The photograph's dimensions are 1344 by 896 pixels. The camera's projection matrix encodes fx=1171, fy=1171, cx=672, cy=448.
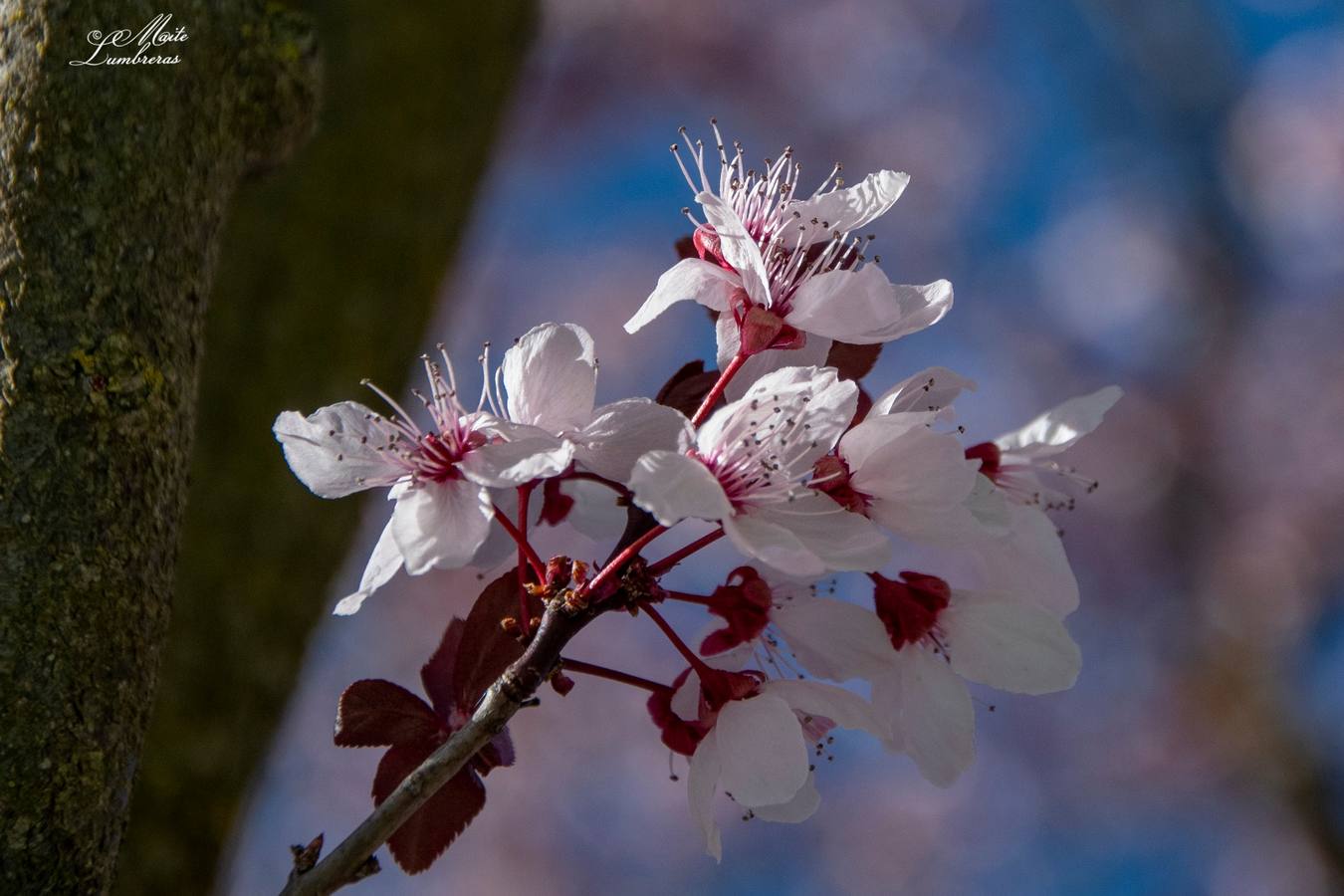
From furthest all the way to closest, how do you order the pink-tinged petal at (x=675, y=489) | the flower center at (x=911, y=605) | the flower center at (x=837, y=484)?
the flower center at (x=911, y=605)
the flower center at (x=837, y=484)
the pink-tinged petal at (x=675, y=489)

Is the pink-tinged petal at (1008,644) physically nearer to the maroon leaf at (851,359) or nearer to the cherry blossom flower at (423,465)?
the maroon leaf at (851,359)

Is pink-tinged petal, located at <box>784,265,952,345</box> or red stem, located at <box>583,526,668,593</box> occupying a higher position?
pink-tinged petal, located at <box>784,265,952,345</box>

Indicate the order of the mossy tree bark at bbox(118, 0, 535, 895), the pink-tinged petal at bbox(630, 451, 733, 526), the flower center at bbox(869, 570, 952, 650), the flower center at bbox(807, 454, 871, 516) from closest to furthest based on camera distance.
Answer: the pink-tinged petal at bbox(630, 451, 733, 526), the flower center at bbox(807, 454, 871, 516), the flower center at bbox(869, 570, 952, 650), the mossy tree bark at bbox(118, 0, 535, 895)

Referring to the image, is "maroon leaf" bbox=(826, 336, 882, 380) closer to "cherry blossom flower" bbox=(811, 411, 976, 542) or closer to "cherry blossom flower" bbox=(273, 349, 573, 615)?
"cherry blossom flower" bbox=(811, 411, 976, 542)

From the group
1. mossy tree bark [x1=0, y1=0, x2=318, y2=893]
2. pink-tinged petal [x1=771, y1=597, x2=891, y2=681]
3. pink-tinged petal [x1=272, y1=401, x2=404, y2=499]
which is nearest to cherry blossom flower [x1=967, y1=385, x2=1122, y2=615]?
pink-tinged petal [x1=771, y1=597, x2=891, y2=681]

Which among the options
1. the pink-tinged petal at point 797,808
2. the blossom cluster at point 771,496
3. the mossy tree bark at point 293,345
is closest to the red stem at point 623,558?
the blossom cluster at point 771,496

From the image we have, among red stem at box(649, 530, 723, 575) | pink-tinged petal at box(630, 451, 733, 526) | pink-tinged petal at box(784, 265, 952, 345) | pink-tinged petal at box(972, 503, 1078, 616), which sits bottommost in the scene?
pink-tinged petal at box(972, 503, 1078, 616)

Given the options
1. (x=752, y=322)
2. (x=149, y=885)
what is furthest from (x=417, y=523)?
(x=149, y=885)
